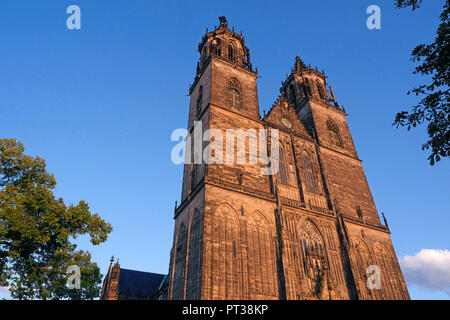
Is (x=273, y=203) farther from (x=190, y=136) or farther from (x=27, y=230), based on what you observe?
(x=27, y=230)

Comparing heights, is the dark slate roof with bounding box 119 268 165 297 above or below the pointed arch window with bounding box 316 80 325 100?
below

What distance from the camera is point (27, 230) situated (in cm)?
1424

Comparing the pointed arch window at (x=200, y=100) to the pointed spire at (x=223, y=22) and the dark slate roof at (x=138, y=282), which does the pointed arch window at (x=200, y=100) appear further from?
the dark slate roof at (x=138, y=282)

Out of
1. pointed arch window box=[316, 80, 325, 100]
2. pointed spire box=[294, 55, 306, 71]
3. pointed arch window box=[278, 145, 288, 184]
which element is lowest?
pointed arch window box=[278, 145, 288, 184]

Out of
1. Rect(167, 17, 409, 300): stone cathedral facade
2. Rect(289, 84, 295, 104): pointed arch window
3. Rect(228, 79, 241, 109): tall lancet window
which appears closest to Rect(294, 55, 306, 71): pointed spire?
Rect(289, 84, 295, 104): pointed arch window

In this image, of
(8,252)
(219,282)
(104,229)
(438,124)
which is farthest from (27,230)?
(438,124)

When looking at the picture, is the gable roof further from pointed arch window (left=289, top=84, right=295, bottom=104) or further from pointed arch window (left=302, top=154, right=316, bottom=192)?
pointed arch window (left=289, top=84, right=295, bottom=104)

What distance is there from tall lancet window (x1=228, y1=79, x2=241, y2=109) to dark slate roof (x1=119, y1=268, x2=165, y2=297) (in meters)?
22.2

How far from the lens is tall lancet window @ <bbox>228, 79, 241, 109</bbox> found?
81.7 ft

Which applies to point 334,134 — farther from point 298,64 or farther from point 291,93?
point 298,64

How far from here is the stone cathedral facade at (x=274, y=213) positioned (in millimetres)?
16625

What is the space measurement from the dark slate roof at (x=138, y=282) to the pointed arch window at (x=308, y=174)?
21.3m

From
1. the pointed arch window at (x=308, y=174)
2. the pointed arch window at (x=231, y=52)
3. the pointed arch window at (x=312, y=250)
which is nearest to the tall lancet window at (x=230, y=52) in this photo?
the pointed arch window at (x=231, y=52)
